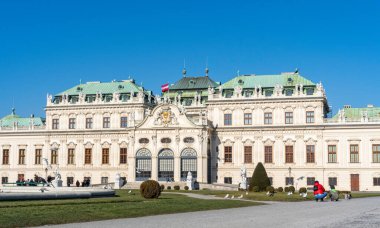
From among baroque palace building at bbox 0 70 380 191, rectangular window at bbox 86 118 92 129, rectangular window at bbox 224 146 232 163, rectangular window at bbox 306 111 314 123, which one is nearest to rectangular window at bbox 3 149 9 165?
baroque palace building at bbox 0 70 380 191

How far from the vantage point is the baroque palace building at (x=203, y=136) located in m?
77.4

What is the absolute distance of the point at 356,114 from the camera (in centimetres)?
8194

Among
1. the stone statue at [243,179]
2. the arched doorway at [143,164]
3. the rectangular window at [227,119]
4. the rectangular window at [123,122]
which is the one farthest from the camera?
the rectangular window at [123,122]

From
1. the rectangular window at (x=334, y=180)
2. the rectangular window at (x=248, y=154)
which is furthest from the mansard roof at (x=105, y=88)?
the rectangular window at (x=334, y=180)

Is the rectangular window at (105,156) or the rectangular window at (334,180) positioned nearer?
the rectangular window at (334,180)

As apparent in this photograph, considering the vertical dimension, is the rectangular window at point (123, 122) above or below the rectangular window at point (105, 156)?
above

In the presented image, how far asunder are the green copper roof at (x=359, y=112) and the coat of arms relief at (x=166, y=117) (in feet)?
71.2

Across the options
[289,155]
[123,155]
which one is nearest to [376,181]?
[289,155]

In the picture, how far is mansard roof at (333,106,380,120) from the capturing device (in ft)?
262

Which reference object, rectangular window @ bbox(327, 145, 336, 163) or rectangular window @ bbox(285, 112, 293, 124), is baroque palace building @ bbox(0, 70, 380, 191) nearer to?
rectangular window @ bbox(285, 112, 293, 124)

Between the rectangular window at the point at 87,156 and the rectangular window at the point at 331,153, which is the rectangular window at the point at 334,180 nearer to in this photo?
the rectangular window at the point at 331,153

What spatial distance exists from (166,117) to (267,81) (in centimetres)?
1491

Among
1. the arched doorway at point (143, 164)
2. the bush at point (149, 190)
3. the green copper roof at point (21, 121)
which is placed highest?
the green copper roof at point (21, 121)

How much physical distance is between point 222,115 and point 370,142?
781 inches
